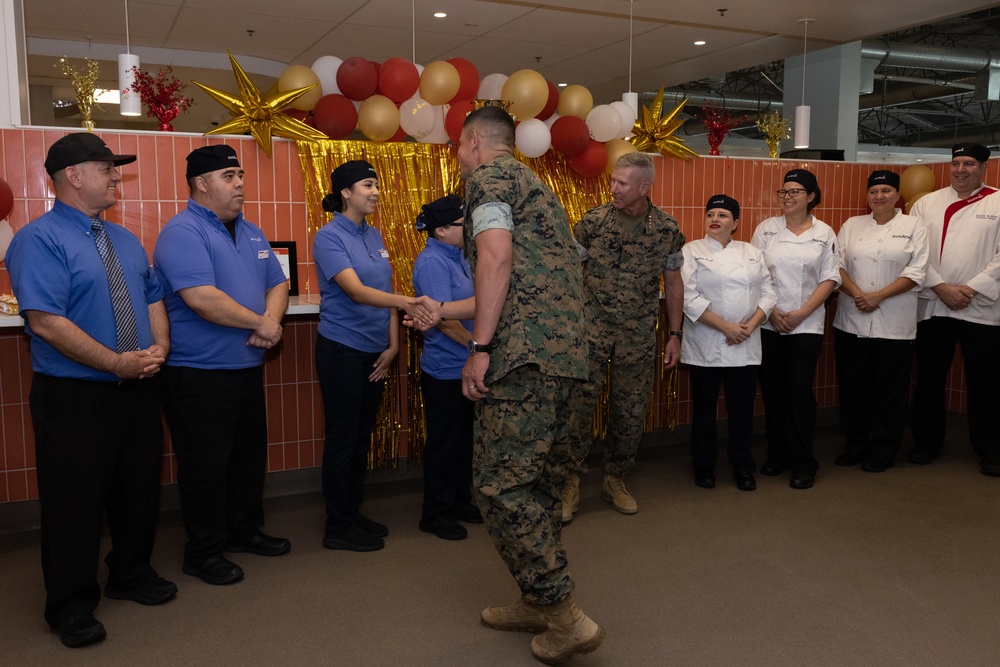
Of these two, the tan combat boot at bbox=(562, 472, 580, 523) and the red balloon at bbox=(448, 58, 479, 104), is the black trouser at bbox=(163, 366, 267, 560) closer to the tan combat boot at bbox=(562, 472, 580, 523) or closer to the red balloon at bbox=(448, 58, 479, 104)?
the tan combat boot at bbox=(562, 472, 580, 523)

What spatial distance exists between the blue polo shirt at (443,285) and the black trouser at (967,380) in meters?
3.09

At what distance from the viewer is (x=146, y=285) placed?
9.44 ft

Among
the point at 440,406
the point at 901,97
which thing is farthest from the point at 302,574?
the point at 901,97

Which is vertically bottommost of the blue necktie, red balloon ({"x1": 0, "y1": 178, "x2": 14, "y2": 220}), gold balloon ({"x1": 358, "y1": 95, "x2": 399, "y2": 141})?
the blue necktie

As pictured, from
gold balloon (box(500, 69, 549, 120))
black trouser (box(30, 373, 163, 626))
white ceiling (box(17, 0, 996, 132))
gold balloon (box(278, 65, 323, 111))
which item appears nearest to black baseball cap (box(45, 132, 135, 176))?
black trouser (box(30, 373, 163, 626))

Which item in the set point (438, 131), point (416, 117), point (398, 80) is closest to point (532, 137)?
point (438, 131)

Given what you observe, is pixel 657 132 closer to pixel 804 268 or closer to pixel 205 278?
pixel 804 268

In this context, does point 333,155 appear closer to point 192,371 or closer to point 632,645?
point 192,371

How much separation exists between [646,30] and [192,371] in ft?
16.0

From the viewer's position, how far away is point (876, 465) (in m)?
4.60

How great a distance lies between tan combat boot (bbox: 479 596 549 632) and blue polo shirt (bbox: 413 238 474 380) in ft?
3.62

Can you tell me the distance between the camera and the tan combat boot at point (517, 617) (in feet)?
8.68

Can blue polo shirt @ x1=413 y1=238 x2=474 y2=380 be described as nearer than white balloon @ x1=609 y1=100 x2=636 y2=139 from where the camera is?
Yes

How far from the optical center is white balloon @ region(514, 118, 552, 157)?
4449 millimetres
